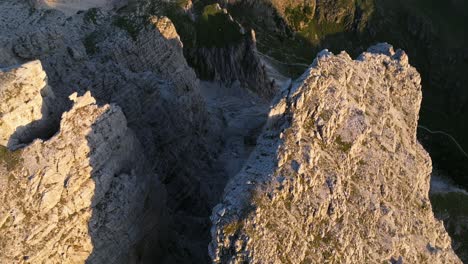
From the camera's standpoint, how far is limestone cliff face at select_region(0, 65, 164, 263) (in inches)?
1185

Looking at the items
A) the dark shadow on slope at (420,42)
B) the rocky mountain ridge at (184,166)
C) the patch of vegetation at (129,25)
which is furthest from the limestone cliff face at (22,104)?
the dark shadow on slope at (420,42)

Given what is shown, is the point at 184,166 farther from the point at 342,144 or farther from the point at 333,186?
the point at 333,186

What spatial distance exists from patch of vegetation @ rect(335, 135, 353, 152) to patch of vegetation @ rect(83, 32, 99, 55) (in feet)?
101

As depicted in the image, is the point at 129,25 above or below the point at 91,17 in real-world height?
below

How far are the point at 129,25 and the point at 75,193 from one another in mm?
33025

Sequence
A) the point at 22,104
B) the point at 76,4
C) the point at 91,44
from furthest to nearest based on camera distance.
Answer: the point at 76,4
the point at 91,44
the point at 22,104

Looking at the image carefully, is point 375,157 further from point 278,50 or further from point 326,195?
point 278,50

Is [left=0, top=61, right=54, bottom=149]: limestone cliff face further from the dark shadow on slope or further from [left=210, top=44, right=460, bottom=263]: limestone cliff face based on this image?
the dark shadow on slope

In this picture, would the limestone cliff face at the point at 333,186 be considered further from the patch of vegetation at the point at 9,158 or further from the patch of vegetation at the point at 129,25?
the patch of vegetation at the point at 129,25

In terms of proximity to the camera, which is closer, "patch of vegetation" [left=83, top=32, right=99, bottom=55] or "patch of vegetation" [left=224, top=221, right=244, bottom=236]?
"patch of vegetation" [left=224, top=221, right=244, bottom=236]

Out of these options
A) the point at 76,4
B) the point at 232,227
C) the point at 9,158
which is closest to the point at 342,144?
the point at 232,227

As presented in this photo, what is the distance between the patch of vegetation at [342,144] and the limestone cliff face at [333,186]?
0.29 ft

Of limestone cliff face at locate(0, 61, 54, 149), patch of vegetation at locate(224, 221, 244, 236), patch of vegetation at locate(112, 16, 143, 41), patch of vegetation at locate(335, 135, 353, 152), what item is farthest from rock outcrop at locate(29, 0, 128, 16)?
patch of vegetation at locate(224, 221, 244, 236)

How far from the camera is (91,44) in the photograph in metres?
52.9
